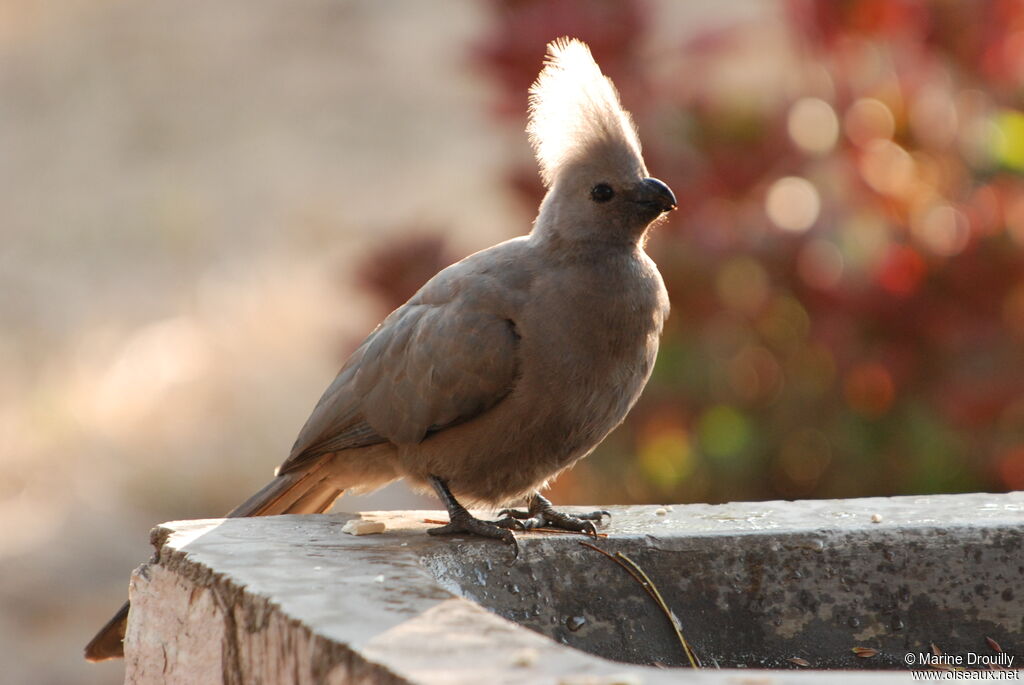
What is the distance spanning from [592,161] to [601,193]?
10 centimetres

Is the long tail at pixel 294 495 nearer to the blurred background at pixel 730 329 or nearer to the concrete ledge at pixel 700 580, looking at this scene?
the concrete ledge at pixel 700 580

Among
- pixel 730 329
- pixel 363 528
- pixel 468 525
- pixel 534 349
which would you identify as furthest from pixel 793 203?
pixel 363 528

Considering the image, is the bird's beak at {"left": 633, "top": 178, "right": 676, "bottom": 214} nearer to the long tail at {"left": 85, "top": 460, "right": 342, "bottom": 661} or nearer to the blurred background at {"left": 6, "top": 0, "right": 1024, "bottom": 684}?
the long tail at {"left": 85, "top": 460, "right": 342, "bottom": 661}

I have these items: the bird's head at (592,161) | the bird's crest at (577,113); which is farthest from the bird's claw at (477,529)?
the bird's crest at (577,113)

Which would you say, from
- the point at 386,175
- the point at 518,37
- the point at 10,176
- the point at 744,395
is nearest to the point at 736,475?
the point at 744,395

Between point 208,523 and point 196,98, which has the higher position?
point 196,98

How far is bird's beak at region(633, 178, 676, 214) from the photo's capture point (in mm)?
4070

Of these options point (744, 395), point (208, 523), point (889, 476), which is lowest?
point (889, 476)

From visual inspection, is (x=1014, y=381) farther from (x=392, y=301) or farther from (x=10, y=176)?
(x=10, y=176)

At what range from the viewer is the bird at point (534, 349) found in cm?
387

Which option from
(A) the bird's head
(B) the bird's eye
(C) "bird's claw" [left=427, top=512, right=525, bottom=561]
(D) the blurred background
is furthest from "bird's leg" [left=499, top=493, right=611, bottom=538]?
(D) the blurred background

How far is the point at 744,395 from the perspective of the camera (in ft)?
22.2

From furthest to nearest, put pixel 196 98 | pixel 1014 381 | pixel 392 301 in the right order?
pixel 196 98
pixel 392 301
pixel 1014 381

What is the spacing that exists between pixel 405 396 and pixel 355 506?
3566mm
